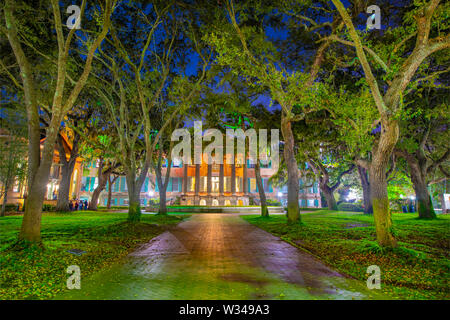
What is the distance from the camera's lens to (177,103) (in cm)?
1577

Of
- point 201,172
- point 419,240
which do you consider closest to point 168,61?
point 419,240

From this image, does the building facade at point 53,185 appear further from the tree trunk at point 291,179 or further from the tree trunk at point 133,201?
the tree trunk at point 291,179

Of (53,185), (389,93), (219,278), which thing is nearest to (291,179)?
(389,93)

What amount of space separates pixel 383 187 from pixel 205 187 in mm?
34601

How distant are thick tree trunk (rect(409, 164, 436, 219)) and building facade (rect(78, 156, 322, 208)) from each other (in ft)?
68.9

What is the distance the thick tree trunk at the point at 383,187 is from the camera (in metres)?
6.19

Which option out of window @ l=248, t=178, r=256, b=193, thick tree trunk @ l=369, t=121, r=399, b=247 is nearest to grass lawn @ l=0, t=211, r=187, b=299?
thick tree trunk @ l=369, t=121, r=399, b=247

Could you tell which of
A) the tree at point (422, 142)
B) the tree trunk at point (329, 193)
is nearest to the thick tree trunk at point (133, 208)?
the tree at point (422, 142)

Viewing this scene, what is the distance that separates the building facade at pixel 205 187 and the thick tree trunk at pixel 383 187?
101ft

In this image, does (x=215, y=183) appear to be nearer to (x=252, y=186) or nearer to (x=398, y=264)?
(x=252, y=186)

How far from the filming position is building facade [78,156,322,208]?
3834 cm

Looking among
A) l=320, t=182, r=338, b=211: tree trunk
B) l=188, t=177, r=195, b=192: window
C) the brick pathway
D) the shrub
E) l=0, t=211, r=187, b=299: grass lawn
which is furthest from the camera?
l=188, t=177, r=195, b=192: window

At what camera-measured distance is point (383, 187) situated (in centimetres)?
653

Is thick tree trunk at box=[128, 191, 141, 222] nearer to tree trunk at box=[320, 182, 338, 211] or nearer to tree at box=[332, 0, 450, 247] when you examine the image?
tree at box=[332, 0, 450, 247]
